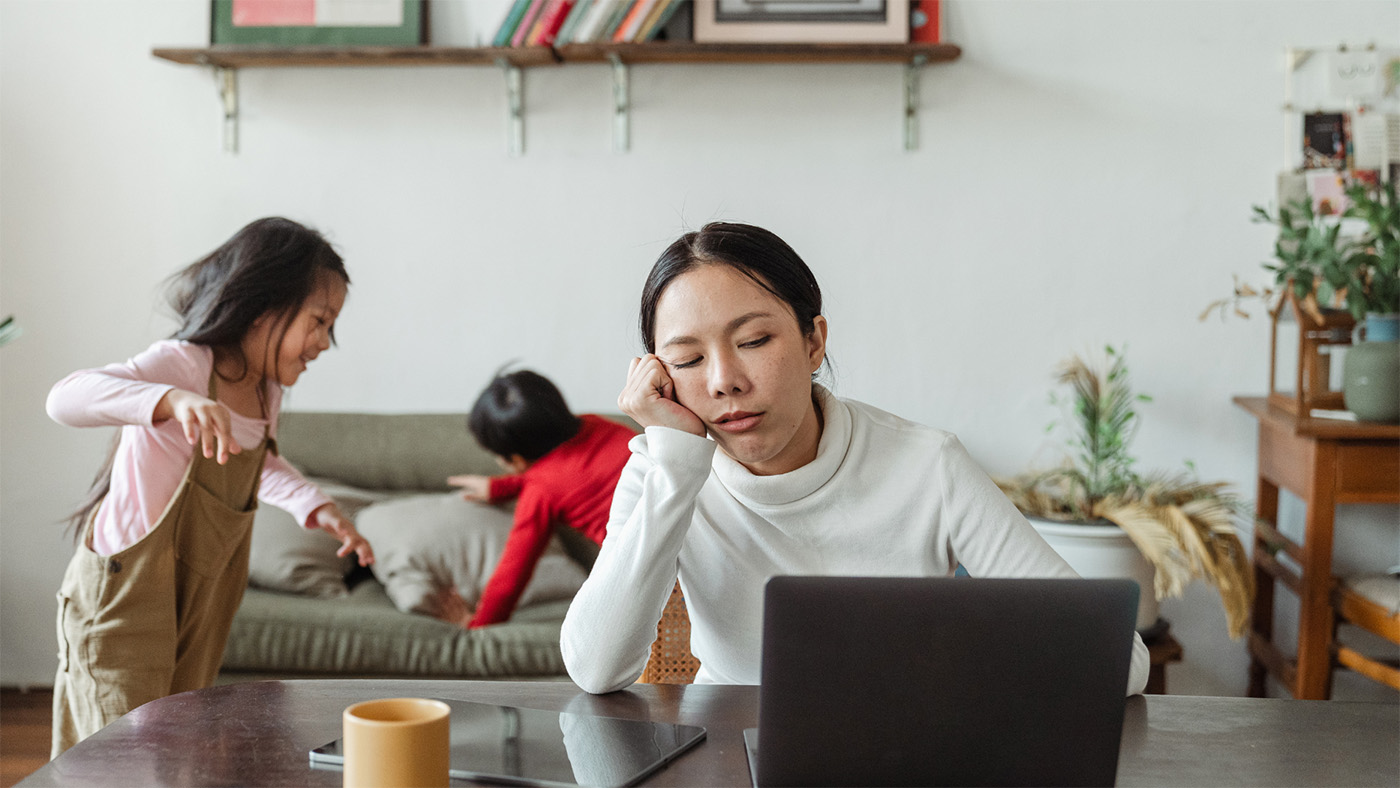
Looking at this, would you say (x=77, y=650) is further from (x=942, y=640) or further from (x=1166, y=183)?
(x=1166, y=183)

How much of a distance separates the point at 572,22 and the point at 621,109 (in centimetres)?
27

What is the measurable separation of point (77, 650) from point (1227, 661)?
2.68 m

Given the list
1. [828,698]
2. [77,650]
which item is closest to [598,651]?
[828,698]

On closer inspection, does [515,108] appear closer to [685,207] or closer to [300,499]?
[685,207]

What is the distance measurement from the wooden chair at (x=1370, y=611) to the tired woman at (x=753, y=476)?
148cm

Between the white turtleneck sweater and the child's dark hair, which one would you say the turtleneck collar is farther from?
the child's dark hair

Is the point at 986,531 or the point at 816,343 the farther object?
the point at 816,343

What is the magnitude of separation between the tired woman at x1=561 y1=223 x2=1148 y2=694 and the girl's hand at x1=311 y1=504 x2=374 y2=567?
0.57 m

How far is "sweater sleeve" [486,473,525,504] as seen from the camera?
2.57 m

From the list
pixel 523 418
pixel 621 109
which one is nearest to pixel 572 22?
pixel 621 109

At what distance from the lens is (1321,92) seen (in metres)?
2.75

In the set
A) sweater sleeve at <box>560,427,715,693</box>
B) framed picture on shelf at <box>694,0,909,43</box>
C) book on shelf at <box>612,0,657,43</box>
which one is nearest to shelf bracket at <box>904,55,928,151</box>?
framed picture on shelf at <box>694,0,909,43</box>

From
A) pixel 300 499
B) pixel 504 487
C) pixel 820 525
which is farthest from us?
pixel 504 487

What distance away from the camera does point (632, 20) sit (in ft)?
8.71
